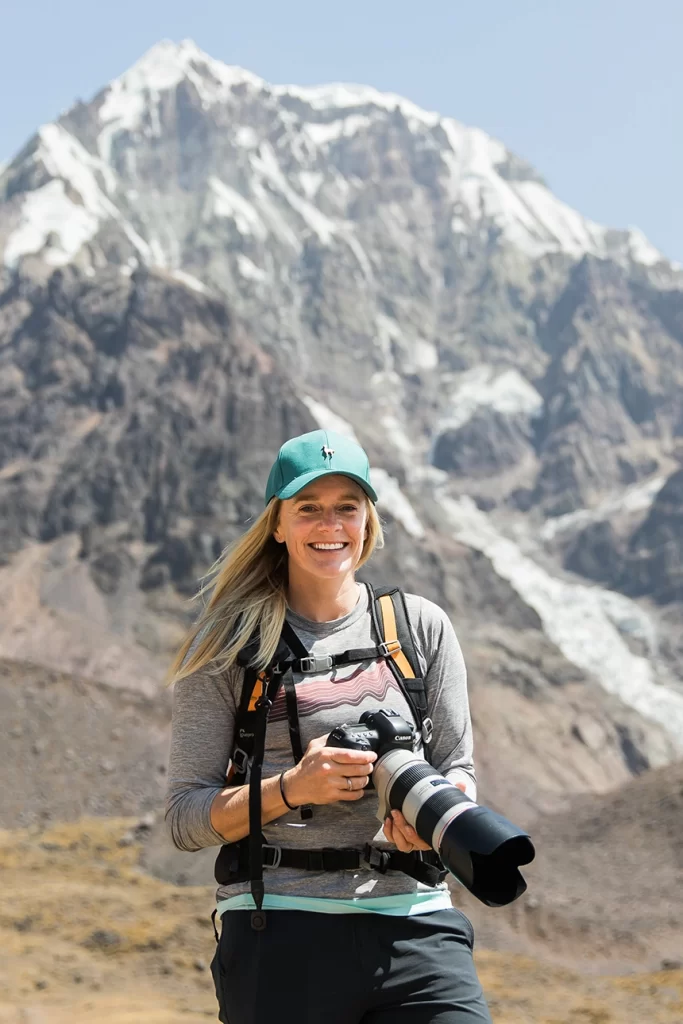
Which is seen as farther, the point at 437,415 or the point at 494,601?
the point at 437,415

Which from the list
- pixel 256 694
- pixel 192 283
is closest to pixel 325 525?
pixel 256 694

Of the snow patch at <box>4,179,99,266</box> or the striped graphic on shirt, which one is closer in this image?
the striped graphic on shirt

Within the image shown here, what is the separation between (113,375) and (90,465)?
18726 millimetres

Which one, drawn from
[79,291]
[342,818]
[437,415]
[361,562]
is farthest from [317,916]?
[437,415]

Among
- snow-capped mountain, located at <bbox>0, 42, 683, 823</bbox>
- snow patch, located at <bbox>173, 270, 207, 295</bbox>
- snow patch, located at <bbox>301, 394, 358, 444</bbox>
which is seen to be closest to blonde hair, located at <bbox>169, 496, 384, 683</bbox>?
snow-capped mountain, located at <bbox>0, 42, 683, 823</bbox>

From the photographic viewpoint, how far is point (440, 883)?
3.48 meters

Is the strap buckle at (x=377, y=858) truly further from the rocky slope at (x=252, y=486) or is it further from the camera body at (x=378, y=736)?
the rocky slope at (x=252, y=486)

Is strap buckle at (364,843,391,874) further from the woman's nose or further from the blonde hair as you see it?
the woman's nose

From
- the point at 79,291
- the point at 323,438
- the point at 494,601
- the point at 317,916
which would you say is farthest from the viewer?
the point at 79,291

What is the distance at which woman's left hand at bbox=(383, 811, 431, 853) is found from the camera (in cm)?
320

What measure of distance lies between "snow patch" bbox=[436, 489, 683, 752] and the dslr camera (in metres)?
96.9

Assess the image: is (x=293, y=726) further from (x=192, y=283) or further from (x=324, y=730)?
(x=192, y=283)

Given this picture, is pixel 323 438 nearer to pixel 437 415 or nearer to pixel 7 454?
pixel 7 454

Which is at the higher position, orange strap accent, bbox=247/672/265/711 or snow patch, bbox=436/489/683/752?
snow patch, bbox=436/489/683/752
